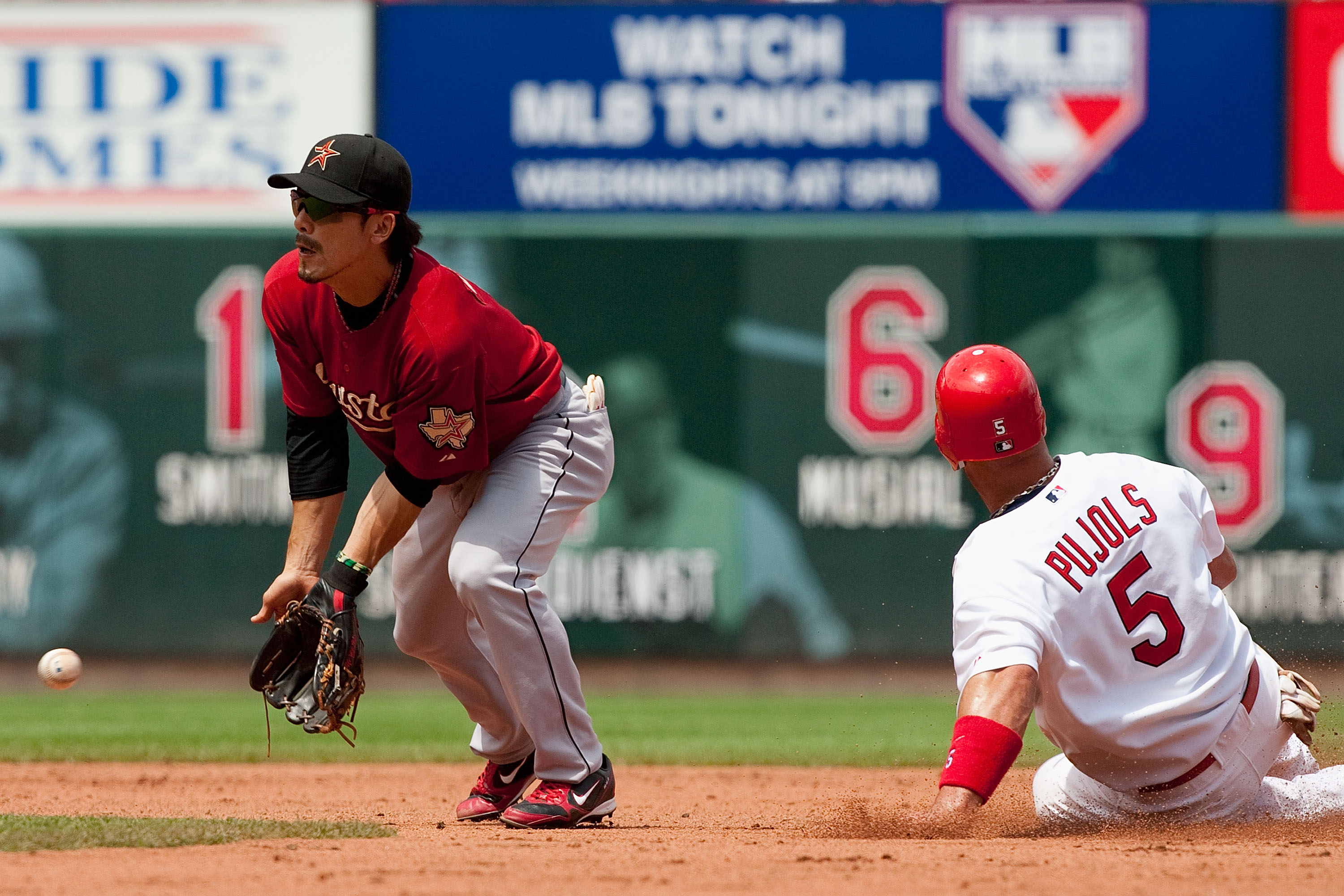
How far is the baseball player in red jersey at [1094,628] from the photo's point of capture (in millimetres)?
2984

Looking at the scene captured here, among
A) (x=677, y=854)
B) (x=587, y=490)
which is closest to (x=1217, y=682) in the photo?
(x=677, y=854)

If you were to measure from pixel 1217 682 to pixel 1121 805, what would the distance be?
1.40 feet

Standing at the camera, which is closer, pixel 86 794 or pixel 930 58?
pixel 86 794

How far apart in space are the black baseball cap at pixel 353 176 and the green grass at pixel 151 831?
1.39m

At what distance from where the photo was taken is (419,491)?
3.83 meters

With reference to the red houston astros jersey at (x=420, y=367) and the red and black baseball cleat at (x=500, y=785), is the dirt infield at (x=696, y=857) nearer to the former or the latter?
the red and black baseball cleat at (x=500, y=785)

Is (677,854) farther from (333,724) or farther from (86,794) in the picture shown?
(86,794)

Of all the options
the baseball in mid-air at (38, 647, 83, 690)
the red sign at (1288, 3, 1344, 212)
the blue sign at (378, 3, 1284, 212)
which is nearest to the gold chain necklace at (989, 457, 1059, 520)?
the baseball in mid-air at (38, 647, 83, 690)

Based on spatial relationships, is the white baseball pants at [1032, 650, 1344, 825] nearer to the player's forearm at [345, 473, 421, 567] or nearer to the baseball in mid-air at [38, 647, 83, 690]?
the player's forearm at [345, 473, 421, 567]

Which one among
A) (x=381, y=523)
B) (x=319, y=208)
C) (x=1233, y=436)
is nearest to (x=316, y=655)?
(x=381, y=523)

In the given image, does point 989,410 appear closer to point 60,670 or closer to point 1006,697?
point 1006,697

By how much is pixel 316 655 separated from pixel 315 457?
1.63 feet

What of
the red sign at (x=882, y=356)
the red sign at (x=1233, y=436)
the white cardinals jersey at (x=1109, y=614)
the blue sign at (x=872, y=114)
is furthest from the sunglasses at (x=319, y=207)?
the red sign at (x=1233, y=436)

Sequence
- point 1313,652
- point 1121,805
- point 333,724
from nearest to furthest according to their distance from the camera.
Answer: point 1121,805 < point 333,724 < point 1313,652
